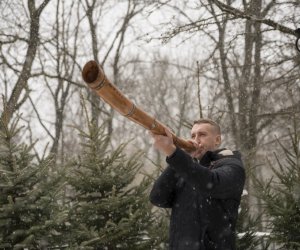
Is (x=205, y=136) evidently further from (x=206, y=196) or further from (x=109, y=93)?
(x=109, y=93)

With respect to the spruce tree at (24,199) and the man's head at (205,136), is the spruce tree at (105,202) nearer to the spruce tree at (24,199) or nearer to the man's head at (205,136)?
the spruce tree at (24,199)

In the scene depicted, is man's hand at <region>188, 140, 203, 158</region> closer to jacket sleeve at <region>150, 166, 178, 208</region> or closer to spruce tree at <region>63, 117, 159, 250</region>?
jacket sleeve at <region>150, 166, 178, 208</region>

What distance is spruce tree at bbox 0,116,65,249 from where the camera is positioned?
5.08 metres

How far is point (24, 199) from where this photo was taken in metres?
5.15

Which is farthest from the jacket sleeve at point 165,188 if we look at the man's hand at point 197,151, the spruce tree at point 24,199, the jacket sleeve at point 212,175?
the spruce tree at point 24,199

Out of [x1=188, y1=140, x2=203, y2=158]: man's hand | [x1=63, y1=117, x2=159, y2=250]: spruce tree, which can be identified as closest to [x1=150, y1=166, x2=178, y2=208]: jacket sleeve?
[x1=188, y1=140, x2=203, y2=158]: man's hand

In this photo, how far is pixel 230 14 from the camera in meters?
6.73

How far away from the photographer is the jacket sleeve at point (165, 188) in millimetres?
3438

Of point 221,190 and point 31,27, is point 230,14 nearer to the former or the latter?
point 221,190

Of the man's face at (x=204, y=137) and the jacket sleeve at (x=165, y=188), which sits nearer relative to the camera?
the man's face at (x=204, y=137)

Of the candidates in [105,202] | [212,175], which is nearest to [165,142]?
[212,175]

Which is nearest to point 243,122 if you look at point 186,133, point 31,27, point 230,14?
point 230,14

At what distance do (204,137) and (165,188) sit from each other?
20.3 inches

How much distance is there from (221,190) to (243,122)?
28.8ft
